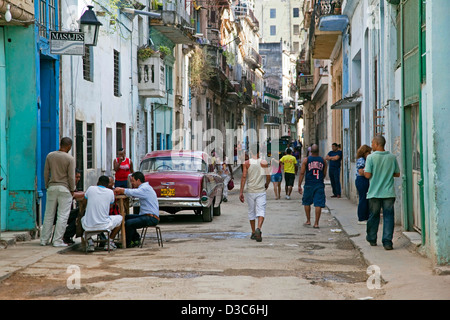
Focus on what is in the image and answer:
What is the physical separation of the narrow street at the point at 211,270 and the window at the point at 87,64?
6182mm

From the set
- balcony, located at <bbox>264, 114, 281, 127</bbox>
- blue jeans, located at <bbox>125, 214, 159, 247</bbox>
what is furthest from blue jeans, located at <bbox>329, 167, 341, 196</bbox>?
balcony, located at <bbox>264, 114, 281, 127</bbox>

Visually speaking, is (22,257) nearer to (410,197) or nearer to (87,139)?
(410,197)

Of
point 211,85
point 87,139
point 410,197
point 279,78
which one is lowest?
point 410,197

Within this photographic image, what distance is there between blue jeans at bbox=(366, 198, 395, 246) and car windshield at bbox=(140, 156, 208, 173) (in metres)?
6.31

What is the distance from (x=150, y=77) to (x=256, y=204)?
1404 centimetres

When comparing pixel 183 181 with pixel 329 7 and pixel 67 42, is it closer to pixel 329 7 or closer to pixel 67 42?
pixel 67 42

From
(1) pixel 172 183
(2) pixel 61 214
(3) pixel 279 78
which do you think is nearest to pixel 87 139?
(1) pixel 172 183

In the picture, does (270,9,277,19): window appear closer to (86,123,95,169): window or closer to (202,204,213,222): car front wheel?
(86,123,95,169): window

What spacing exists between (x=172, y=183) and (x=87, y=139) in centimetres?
422

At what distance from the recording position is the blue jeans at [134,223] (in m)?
12.1

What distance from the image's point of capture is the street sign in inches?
529

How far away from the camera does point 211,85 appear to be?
42.9m

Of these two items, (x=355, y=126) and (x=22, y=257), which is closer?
(x=22, y=257)

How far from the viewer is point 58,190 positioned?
12086 mm
